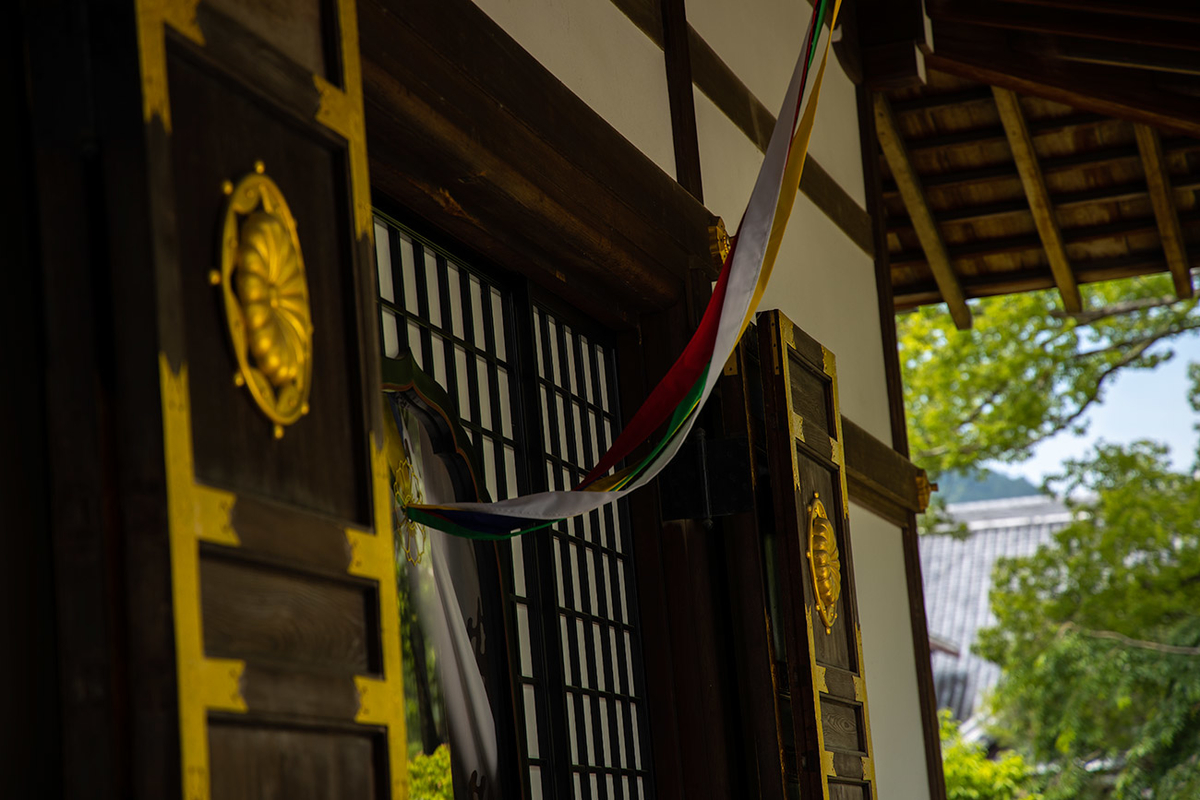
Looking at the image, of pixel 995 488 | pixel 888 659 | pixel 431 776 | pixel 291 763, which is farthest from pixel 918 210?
pixel 995 488

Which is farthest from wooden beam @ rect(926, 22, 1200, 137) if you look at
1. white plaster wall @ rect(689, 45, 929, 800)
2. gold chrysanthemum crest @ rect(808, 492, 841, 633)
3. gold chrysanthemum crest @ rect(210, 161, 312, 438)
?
gold chrysanthemum crest @ rect(210, 161, 312, 438)

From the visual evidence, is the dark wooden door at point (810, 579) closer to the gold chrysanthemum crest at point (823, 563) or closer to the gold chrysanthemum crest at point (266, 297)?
the gold chrysanthemum crest at point (823, 563)

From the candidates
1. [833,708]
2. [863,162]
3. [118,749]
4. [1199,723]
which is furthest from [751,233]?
[1199,723]

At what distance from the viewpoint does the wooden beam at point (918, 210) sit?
19.1 ft

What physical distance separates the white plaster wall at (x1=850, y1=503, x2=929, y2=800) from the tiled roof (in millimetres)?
13436

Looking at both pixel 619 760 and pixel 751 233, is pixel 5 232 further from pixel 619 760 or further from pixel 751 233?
pixel 619 760

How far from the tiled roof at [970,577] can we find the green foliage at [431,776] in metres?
16.0

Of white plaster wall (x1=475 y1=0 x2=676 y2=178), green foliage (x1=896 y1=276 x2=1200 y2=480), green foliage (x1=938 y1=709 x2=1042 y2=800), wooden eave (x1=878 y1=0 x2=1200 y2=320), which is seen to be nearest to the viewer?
white plaster wall (x1=475 y1=0 x2=676 y2=178)

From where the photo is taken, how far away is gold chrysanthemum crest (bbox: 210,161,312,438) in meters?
1.43

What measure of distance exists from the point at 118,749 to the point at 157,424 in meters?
0.29

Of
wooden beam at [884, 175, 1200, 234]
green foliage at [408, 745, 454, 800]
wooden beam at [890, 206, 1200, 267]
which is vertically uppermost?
wooden beam at [884, 175, 1200, 234]

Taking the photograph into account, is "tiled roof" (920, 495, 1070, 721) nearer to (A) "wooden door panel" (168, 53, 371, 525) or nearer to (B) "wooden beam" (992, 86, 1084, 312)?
(B) "wooden beam" (992, 86, 1084, 312)

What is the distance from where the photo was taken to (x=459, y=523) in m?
2.48

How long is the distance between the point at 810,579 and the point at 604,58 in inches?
49.9
